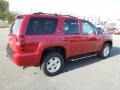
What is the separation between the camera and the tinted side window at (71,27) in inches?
242

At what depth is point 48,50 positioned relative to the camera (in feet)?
19.0

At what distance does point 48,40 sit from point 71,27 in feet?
3.88

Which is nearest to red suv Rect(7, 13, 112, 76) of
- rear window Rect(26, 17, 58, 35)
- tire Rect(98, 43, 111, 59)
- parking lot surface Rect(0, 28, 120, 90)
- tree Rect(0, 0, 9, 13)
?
rear window Rect(26, 17, 58, 35)

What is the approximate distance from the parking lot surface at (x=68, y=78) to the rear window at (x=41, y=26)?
1.43 metres

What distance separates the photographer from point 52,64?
5945 millimetres

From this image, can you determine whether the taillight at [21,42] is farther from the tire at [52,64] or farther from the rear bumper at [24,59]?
the tire at [52,64]

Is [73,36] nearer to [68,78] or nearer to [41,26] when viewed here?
[41,26]

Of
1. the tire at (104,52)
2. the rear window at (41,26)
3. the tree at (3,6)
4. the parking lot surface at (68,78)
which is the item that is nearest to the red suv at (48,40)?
the rear window at (41,26)

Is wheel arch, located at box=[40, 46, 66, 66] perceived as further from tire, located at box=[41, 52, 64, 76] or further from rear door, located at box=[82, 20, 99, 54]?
rear door, located at box=[82, 20, 99, 54]

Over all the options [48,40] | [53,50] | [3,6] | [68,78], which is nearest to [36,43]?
[48,40]

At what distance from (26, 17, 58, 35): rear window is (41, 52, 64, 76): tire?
0.76 metres

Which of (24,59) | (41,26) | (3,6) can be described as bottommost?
(24,59)

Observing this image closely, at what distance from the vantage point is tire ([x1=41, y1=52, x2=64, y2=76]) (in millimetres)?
5742

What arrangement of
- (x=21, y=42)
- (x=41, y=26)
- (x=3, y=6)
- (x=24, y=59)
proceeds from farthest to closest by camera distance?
(x=3, y=6) → (x=41, y=26) → (x=24, y=59) → (x=21, y=42)
